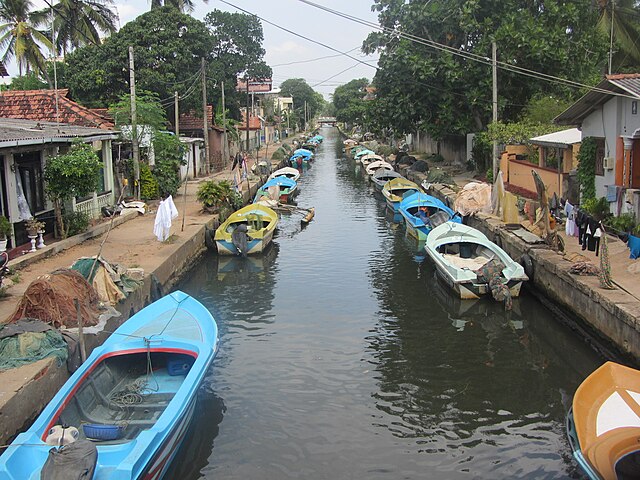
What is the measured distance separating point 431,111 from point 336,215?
8.97 meters

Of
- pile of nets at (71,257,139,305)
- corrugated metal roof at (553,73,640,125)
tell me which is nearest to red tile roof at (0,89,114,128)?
pile of nets at (71,257,139,305)

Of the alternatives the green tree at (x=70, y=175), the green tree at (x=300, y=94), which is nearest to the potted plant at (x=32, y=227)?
the green tree at (x=70, y=175)

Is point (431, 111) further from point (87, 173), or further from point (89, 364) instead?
point (89, 364)

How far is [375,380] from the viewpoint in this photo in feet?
37.4

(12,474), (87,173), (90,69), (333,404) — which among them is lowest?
(333,404)

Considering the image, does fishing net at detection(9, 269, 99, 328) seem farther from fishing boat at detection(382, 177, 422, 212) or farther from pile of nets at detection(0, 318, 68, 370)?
fishing boat at detection(382, 177, 422, 212)

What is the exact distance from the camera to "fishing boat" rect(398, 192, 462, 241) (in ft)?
73.0

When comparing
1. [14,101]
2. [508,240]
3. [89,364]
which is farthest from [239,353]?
[14,101]

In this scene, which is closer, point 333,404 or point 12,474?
point 12,474

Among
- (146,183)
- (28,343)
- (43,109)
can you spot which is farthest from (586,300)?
(43,109)

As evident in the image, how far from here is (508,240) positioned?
18.4 meters

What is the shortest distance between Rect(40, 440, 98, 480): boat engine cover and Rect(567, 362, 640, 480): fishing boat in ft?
17.1

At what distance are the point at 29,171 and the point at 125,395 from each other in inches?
406

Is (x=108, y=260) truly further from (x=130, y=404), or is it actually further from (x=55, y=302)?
(x=130, y=404)
